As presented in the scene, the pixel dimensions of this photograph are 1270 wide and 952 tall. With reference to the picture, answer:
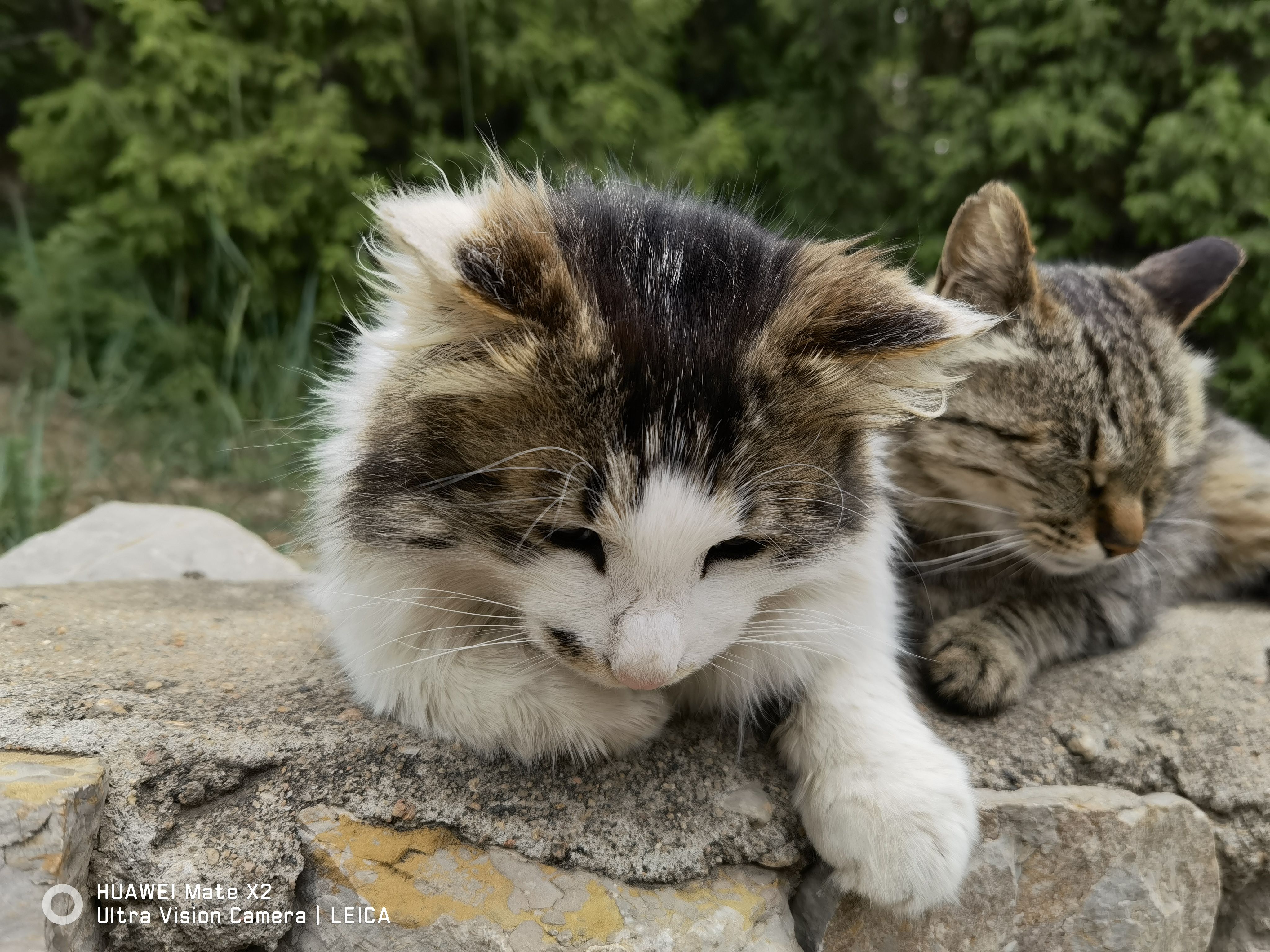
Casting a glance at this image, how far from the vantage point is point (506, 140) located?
200 inches

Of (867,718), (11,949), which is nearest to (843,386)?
(867,718)

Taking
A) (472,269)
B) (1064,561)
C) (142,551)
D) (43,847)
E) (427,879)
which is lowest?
(142,551)

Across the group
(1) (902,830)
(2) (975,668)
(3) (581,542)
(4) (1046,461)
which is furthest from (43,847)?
(4) (1046,461)

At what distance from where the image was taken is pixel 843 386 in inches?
62.6

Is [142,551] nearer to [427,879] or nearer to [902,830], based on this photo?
[427,879]

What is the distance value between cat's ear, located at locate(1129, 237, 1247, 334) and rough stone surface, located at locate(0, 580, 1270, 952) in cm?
89

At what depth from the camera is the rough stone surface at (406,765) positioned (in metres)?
1.58

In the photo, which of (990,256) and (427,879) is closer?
(427,879)

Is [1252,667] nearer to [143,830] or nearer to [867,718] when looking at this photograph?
[867,718]

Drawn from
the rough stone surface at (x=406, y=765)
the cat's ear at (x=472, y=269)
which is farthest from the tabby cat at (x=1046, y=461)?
the cat's ear at (x=472, y=269)

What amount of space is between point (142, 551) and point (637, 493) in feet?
7.50

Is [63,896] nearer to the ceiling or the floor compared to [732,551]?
nearer to the floor

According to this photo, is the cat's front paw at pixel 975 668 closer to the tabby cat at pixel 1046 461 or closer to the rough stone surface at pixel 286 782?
the tabby cat at pixel 1046 461

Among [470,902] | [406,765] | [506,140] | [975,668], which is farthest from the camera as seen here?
[506,140]
